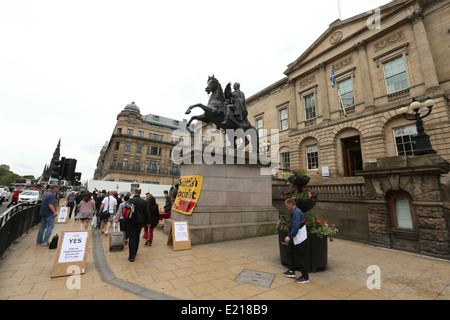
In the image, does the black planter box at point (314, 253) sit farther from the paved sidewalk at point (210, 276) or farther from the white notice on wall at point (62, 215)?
the white notice on wall at point (62, 215)

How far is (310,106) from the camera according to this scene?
22.6 meters

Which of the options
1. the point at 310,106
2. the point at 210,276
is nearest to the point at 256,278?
the point at 210,276

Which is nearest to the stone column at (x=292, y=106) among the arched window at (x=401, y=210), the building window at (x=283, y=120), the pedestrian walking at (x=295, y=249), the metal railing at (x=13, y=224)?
the building window at (x=283, y=120)

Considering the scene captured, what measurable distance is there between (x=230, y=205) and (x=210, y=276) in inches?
158

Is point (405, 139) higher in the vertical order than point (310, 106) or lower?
lower

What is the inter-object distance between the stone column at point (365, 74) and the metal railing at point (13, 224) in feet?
76.2

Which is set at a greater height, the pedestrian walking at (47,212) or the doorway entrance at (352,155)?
the doorway entrance at (352,155)

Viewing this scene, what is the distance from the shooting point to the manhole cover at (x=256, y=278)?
405 cm

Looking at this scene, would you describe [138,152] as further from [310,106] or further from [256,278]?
[256,278]

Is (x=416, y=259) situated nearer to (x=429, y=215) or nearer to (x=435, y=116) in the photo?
(x=429, y=215)

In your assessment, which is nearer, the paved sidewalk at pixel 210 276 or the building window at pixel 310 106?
the paved sidewalk at pixel 210 276

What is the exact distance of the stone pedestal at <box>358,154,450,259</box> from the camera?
6.32 m

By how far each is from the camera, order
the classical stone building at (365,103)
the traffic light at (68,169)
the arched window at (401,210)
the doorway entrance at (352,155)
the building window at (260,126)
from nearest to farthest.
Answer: the arched window at (401,210) → the classical stone building at (365,103) → the traffic light at (68,169) → the doorway entrance at (352,155) → the building window at (260,126)
